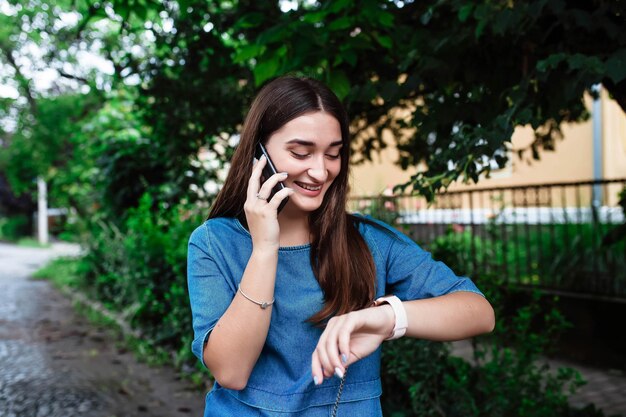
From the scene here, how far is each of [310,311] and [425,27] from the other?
2.48 m

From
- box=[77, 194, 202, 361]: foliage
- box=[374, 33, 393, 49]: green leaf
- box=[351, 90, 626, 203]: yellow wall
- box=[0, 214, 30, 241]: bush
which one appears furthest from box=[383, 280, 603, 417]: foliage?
box=[0, 214, 30, 241]: bush

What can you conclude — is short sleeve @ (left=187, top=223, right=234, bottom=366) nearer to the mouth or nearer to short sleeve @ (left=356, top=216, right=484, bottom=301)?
the mouth

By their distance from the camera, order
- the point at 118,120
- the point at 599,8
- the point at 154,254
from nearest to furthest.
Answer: the point at 599,8
the point at 154,254
the point at 118,120

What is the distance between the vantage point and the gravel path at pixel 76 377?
5.00 m

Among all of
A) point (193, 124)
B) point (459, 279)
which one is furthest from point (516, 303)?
point (459, 279)

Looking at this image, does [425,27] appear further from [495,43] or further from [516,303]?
[516,303]

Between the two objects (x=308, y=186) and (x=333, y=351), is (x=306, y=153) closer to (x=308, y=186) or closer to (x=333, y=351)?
(x=308, y=186)

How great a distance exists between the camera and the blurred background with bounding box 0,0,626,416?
9.37 ft

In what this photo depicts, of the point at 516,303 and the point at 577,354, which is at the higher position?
the point at 516,303

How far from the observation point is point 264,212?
1.48 m

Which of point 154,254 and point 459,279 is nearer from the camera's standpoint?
point 459,279

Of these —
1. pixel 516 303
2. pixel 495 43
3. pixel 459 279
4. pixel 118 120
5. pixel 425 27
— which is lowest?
pixel 516 303

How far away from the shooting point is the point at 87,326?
8.57 m

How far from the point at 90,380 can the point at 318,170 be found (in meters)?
4.95
